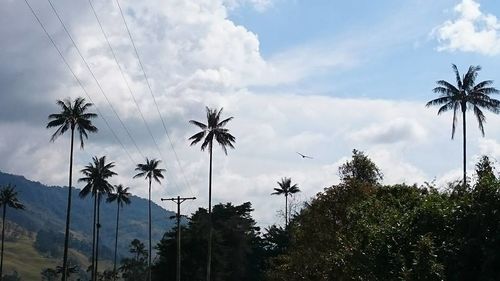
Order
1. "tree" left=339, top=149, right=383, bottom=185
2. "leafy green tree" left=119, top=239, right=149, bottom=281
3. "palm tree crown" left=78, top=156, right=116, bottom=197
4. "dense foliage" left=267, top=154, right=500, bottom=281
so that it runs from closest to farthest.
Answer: "dense foliage" left=267, top=154, right=500, bottom=281
"tree" left=339, top=149, right=383, bottom=185
"palm tree crown" left=78, top=156, right=116, bottom=197
"leafy green tree" left=119, top=239, right=149, bottom=281

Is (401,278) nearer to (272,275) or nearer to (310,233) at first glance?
(310,233)

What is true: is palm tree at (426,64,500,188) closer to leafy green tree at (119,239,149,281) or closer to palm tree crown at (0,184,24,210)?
palm tree crown at (0,184,24,210)

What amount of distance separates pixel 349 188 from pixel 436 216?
75.3ft

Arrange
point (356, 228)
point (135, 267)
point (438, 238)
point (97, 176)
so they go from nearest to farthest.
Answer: point (438, 238) → point (356, 228) → point (97, 176) → point (135, 267)

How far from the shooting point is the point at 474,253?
18.0 m

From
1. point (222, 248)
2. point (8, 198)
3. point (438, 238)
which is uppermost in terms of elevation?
point (8, 198)

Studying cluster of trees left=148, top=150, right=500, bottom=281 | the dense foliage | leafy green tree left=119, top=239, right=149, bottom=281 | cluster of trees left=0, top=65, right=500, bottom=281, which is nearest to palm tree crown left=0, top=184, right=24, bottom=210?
cluster of trees left=0, top=65, right=500, bottom=281

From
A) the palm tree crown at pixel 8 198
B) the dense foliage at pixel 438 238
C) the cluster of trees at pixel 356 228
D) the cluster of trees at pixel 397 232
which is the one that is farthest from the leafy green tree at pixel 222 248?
the dense foliage at pixel 438 238

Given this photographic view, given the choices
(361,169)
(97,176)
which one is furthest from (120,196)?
(361,169)

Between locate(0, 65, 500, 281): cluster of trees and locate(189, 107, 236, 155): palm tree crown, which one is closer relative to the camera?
locate(0, 65, 500, 281): cluster of trees

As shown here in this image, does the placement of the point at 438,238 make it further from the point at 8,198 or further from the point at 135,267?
the point at 135,267

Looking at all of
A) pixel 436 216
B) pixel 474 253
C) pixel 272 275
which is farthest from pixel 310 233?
pixel 474 253

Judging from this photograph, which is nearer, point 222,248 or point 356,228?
point 356,228

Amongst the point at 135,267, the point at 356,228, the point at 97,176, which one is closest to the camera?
the point at 356,228
